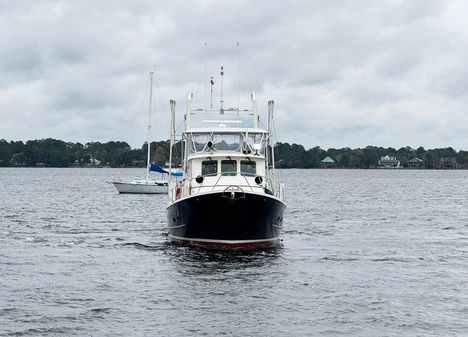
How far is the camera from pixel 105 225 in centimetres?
4491

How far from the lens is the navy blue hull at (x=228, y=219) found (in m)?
28.6

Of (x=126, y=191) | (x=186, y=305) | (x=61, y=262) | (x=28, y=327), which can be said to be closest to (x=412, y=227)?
(x=61, y=262)

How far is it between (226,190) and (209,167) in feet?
12.8

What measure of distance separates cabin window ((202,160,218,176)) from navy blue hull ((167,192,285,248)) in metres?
1.97

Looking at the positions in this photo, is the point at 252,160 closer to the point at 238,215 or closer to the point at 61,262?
the point at 238,215

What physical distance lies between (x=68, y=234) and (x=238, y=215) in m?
13.2

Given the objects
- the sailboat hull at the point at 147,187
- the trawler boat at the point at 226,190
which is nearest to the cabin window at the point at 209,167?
the trawler boat at the point at 226,190

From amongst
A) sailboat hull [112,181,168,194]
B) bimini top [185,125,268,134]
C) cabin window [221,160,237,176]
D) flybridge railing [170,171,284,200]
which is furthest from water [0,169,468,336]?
sailboat hull [112,181,168,194]

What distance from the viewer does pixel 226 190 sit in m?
28.3

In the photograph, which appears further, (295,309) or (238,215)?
(238,215)

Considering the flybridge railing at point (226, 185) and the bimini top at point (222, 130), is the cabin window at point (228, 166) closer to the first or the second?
the flybridge railing at point (226, 185)

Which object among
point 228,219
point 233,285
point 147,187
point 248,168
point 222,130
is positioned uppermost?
point 222,130

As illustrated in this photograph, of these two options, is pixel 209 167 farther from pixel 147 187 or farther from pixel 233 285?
pixel 147 187

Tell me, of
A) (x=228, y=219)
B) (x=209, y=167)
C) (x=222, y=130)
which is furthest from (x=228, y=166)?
(x=228, y=219)
